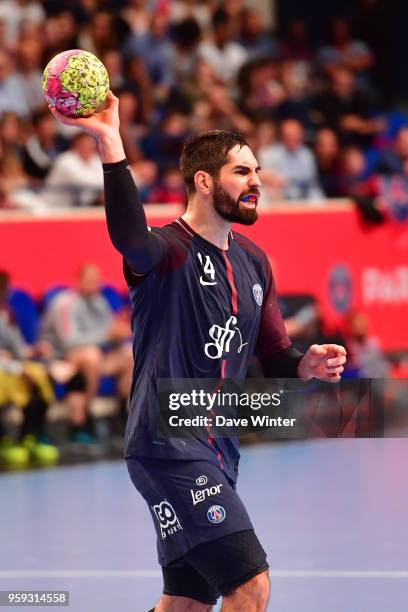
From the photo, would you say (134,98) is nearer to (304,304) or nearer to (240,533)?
(304,304)

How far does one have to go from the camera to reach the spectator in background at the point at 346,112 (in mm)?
18297

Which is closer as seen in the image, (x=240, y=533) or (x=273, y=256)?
(x=240, y=533)

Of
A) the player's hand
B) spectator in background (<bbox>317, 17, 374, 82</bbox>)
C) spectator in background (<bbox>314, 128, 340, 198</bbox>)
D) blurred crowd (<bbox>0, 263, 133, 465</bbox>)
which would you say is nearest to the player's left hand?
the player's hand

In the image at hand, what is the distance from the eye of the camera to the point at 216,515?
202 inches

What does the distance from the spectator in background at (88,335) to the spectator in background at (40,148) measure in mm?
1781

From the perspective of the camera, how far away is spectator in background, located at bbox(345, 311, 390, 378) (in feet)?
46.5

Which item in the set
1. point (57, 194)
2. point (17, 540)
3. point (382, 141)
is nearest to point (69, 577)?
point (17, 540)

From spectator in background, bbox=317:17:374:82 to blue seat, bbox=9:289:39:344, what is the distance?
356 inches

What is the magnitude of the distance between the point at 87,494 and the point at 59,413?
1944mm

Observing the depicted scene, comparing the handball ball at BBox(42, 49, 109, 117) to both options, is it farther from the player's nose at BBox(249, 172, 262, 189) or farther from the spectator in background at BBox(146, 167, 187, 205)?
the spectator in background at BBox(146, 167, 187, 205)

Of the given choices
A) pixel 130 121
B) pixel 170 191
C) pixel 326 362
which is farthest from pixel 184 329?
pixel 130 121

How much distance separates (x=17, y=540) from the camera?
9.14 metres

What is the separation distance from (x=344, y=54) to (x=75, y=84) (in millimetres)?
16123

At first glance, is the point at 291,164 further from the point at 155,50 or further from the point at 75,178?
the point at 75,178
